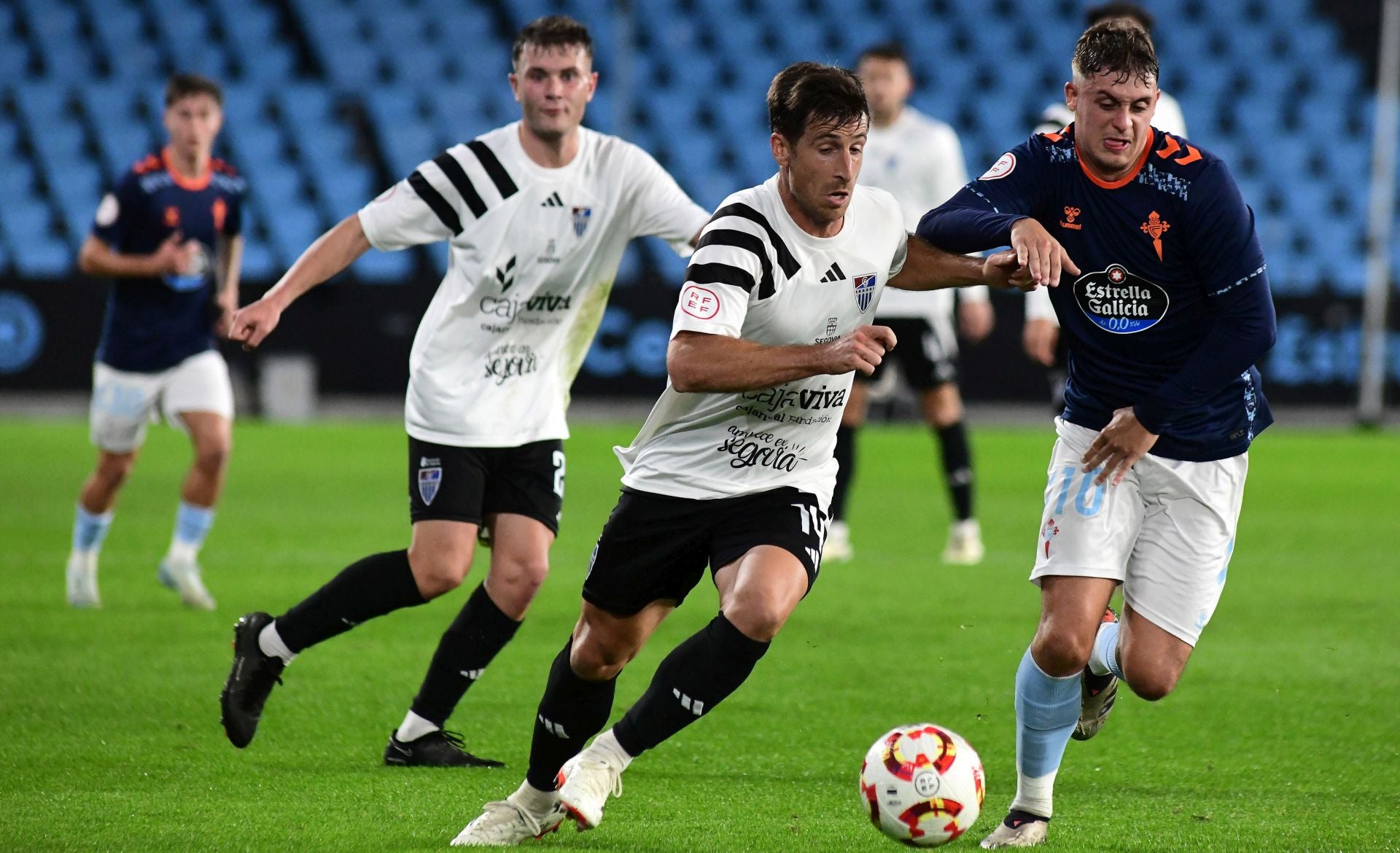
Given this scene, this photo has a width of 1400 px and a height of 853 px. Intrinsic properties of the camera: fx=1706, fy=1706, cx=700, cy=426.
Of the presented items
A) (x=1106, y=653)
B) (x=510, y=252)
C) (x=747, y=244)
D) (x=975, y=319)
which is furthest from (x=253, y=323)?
(x=975, y=319)

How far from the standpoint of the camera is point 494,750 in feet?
17.5

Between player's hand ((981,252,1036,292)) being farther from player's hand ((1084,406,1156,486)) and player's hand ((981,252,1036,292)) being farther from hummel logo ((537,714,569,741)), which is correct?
hummel logo ((537,714,569,741))

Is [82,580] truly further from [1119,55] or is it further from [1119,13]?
[1119,55]

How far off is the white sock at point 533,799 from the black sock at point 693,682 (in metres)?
0.30

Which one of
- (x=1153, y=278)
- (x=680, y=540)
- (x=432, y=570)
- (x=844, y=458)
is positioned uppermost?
(x=1153, y=278)

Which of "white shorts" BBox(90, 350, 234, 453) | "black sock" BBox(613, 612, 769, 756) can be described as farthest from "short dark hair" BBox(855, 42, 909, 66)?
"black sock" BBox(613, 612, 769, 756)

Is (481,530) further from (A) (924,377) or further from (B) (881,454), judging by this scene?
(B) (881,454)

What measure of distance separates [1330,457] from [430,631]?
10533mm

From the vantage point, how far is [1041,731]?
14.4 feet

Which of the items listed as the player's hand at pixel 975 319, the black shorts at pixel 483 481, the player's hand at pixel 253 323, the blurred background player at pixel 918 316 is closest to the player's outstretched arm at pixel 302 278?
the player's hand at pixel 253 323

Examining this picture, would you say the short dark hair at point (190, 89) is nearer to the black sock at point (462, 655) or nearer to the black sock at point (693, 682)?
the black sock at point (462, 655)

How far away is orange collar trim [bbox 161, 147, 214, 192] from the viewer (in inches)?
320

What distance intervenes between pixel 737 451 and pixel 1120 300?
110 cm

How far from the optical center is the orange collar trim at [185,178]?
8133 mm
